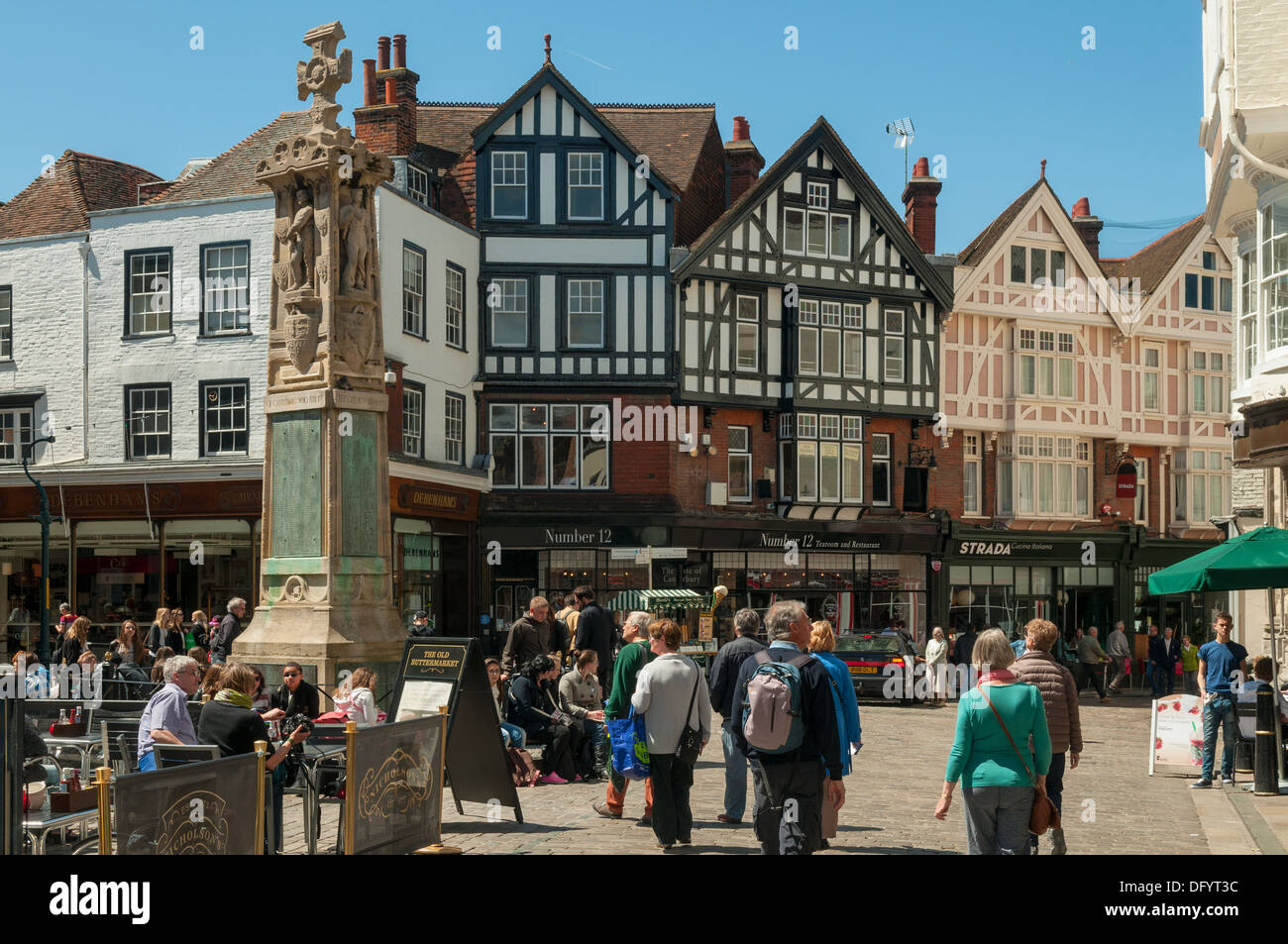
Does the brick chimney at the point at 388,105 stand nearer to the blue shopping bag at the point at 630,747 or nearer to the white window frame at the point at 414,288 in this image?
the white window frame at the point at 414,288

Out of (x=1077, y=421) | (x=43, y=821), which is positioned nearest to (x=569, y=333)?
(x=1077, y=421)

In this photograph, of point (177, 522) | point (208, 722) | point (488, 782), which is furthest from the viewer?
point (177, 522)

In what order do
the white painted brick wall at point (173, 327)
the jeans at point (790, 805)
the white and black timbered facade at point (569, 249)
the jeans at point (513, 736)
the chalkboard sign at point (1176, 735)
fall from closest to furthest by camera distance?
the jeans at point (790, 805) → the jeans at point (513, 736) → the chalkboard sign at point (1176, 735) → the white painted brick wall at point (173, 327) → the white and black timbered facade at point (569, 249)

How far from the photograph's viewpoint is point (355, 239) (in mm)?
15602

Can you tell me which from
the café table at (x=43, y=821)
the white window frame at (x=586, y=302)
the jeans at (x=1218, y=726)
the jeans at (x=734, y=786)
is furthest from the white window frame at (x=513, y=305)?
the café table at (x=43, y=821)

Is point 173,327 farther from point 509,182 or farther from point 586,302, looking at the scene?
point 586,302

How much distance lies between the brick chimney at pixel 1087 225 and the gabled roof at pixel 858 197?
268 inches

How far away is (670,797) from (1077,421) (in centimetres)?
3190

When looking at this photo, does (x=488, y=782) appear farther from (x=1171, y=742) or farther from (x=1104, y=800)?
(x=1171, y=742)

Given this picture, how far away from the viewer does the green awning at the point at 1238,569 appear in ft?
48.3

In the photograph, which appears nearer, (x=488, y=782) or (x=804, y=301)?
(x=488, y=782)

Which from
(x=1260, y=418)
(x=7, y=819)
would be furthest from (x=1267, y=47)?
(x=7, y=819)

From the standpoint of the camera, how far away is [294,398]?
15.4m

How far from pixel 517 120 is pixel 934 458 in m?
13.8
